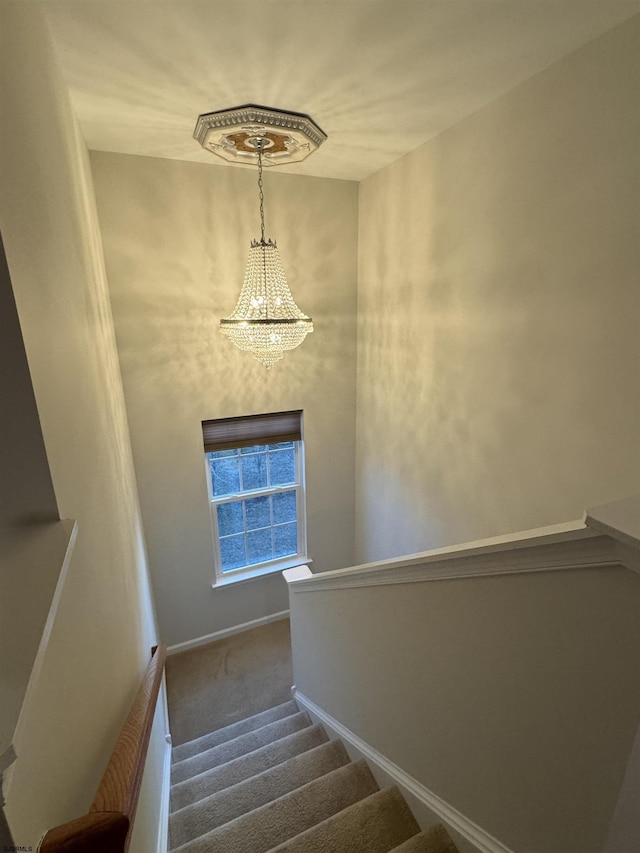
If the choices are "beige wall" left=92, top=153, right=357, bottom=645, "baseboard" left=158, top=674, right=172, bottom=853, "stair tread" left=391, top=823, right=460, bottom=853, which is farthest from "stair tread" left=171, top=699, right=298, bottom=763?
"stair tread" left=391, top=823, right=460, bottom=853

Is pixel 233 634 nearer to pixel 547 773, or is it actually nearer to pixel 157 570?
pixel 157 570

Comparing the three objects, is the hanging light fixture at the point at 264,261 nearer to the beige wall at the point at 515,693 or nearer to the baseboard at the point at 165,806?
the beige wall at the point at 515,693

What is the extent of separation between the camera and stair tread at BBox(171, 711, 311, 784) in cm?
235

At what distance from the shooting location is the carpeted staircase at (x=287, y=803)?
1.57 m

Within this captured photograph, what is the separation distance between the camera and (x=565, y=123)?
1.72 metres

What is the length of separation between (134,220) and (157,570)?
2.57 metres

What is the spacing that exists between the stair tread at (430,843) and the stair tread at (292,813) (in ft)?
1.06

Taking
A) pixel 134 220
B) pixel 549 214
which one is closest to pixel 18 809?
pixel 549 214

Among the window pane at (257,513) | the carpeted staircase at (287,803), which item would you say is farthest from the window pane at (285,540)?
the carpeted staircase at (287,803)

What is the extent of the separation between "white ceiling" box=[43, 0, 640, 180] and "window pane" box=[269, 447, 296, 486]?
93.8 inches

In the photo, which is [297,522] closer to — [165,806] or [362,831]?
[165,806]

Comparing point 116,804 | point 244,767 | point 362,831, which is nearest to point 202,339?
point 244,767

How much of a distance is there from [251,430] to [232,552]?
117 cm

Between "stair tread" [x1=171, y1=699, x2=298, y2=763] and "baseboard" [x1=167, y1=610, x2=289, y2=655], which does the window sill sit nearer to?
"baseboard" [x1=167, y1=610, x2=289, y2=655]
